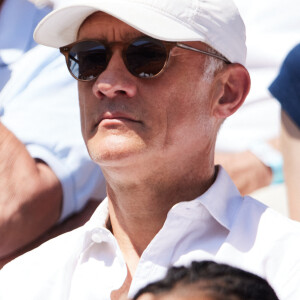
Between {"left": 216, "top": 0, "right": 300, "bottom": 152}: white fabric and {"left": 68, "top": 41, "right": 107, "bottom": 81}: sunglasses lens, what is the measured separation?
4.55 feet

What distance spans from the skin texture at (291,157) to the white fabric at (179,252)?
46 centimetres

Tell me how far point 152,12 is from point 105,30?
0.46ft

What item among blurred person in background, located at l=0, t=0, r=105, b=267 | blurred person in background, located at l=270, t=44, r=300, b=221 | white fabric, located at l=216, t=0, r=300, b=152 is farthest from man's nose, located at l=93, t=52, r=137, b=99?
white fabric, located at l=216, t=0, r=300, b=152

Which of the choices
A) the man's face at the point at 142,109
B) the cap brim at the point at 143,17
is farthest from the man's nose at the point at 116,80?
the cap brim at the point at 143,17

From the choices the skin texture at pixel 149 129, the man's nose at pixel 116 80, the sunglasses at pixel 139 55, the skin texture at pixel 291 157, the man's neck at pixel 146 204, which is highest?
the sunglasses at pixel 139 55

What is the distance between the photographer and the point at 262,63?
134 inches

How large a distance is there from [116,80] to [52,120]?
0.69m

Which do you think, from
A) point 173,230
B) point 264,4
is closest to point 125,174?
point 173,230

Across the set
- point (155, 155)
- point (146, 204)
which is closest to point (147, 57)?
point (155, 155)

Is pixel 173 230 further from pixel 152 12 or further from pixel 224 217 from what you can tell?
pixel 152 12

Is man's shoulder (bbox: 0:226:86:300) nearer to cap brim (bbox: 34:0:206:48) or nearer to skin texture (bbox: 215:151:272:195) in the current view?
cap brim (bbox: 34:0:206:48)

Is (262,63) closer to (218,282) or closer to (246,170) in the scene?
(246,170)

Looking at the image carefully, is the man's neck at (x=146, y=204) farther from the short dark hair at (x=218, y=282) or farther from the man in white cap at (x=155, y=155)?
the short dark hair at (x=218, y=282)

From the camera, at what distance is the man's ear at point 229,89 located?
1818 mm
